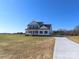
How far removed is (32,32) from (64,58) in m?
46.8

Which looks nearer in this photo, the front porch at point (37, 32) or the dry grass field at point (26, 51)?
the dry grass field at point (26, 51)

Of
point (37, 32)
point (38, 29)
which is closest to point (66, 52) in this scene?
point (38, 29)

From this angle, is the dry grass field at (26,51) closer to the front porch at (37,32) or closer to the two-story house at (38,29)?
the front porch at (37,32)

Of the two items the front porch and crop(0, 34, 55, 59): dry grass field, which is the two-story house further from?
crop(0, 34, 55, 59): dry grass field

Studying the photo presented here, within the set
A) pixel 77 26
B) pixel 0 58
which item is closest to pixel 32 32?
pixel 77 26

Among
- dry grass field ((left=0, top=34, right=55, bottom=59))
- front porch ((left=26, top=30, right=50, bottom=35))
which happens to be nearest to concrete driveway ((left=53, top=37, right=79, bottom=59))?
dry grass field ((left=0, top=34, right=55, bottom=59))

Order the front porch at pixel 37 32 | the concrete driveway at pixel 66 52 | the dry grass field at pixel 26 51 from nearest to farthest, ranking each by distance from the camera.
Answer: the concrete driveway at pixel 66 52 → the dry grass field at pixel 26 51 → the front porch at pixel 37 32

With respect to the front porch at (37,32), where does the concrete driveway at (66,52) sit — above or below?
below

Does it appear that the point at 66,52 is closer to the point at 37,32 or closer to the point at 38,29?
the point at 38,29

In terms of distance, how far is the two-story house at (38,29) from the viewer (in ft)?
177

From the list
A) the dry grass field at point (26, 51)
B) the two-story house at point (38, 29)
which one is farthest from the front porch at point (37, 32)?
the dry grass field at point (26, 51)

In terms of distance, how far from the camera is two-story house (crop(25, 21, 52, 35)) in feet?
177

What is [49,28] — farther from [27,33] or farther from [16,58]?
[16,58]

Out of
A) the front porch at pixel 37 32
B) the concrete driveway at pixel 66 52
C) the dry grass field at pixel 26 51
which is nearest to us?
the concrete driveway at pixel 66 52
